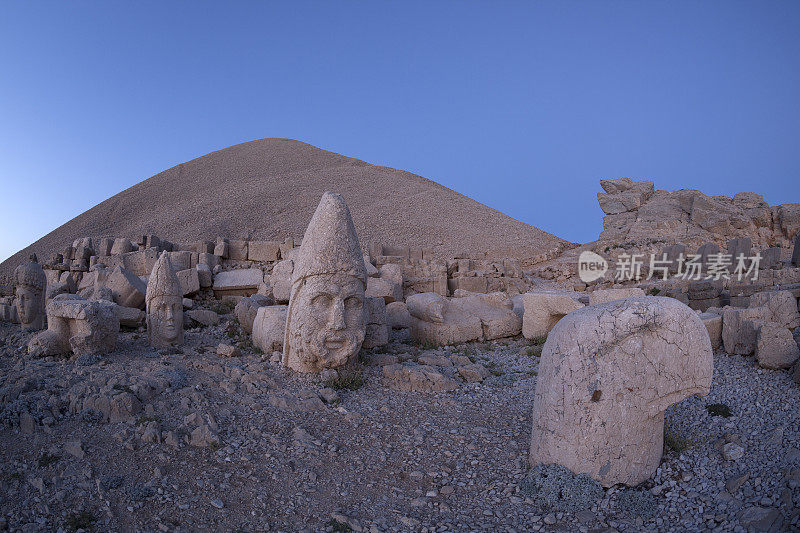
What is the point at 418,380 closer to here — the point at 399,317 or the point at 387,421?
the point at 387,421

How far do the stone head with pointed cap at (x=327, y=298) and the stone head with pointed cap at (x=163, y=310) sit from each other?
2.48 m

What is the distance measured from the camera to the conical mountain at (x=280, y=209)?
25.3m

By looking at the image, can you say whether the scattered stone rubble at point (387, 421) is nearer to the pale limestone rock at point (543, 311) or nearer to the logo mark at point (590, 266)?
the pale limestone rock at point (543, 311)

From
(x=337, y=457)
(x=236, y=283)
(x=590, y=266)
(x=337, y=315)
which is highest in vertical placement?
(x=590, y=266)

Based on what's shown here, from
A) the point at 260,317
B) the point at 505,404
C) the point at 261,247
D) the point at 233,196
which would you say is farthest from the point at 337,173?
the point at 505,404

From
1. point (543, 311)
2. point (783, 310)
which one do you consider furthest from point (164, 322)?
point (783, 310)

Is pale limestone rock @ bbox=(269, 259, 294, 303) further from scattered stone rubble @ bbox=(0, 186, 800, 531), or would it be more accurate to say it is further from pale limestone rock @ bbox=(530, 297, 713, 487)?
pale limestone rock @ bbox=(530, 297, 713, 487)

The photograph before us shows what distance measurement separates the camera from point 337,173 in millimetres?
36094

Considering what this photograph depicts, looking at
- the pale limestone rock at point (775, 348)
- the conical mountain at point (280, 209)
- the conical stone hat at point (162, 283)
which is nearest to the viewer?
the pale limestone rock at point (775, 348)

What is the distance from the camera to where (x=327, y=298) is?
6.71 m

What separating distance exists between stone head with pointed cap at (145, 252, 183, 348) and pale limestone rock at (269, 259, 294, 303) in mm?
2603

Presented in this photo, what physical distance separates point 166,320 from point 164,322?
0.05m

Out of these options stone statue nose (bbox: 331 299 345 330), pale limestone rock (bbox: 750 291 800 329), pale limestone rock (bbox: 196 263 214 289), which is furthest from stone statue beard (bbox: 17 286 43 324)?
pale limestone rock (bbox: 750 291 800 329)

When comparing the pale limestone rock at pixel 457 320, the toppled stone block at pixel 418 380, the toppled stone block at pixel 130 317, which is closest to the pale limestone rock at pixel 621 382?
the toppled stone block at pixel 418 380
